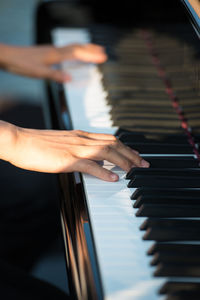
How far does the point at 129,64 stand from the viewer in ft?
5.74

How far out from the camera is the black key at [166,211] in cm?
102

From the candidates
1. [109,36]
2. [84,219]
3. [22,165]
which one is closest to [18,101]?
[109,36]

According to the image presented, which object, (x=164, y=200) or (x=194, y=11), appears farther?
(x=194, y=11)

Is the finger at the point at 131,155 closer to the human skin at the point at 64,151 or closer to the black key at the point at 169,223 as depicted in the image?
the human skin at the point at 64,151

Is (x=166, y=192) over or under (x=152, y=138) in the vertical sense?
under

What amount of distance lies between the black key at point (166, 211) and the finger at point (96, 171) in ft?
0.52

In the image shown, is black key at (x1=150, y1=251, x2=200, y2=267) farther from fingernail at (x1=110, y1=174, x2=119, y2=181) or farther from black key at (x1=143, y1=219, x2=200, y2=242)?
fingernail at (x1=110, y1=174, x2=119, y2=181)

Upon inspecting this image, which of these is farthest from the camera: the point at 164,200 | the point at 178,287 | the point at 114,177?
the point at 114,177

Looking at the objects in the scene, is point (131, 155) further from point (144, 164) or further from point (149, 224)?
point (149, 224)

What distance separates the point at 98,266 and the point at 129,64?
1034mm

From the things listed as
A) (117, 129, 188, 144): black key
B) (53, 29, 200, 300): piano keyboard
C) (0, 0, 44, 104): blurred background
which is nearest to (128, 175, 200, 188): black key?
(53, 29, 200, 300): piano keyboard

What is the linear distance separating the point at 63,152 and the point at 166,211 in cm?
35

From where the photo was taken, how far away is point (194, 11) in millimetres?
1260

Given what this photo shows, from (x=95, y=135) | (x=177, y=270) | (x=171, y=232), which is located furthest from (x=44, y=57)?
(x=177, y=270)
